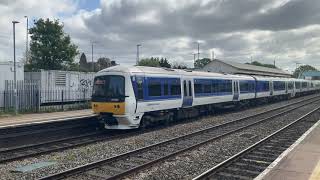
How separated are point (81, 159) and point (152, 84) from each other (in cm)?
759

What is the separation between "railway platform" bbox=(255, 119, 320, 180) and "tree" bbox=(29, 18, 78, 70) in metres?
30.1

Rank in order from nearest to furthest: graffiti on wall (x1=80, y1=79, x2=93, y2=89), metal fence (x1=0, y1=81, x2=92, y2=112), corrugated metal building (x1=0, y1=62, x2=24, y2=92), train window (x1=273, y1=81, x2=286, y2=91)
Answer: metal fence (x1=0, y1=81, x2=92, y2=112) < corrugated metal building (x1=0, y1=62, x2=24, y2=92) < graffiti on wall (x1=80, y1=79, x2=93, y2=89) < train window (x1=273, y1=81, x2=286, y2=91)

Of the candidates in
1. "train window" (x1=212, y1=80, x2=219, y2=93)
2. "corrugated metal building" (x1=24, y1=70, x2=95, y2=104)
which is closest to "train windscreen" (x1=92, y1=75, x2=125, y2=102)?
"train window" (x1=212, y1=80, x2=219, y2=93)

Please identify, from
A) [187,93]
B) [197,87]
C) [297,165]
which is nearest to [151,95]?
[187,93]

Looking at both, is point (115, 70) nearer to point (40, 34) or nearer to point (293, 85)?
point (40, 34)

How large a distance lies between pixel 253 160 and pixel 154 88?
787 cm

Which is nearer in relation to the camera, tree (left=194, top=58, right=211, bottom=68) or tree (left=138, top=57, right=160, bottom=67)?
tree (left=138, top=57, right=160, bottom=67)

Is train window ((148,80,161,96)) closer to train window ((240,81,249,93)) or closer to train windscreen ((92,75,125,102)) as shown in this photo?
train windscreen ((92,75,125,102))

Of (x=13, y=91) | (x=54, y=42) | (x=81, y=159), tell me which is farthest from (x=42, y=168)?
(x=54, y=42)

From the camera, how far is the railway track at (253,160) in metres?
10.6

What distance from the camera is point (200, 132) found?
18.6 m

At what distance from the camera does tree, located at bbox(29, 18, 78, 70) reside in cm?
4066

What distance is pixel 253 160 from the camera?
41.3 ft

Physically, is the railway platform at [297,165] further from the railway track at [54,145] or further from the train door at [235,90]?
the train door at [235,90]
